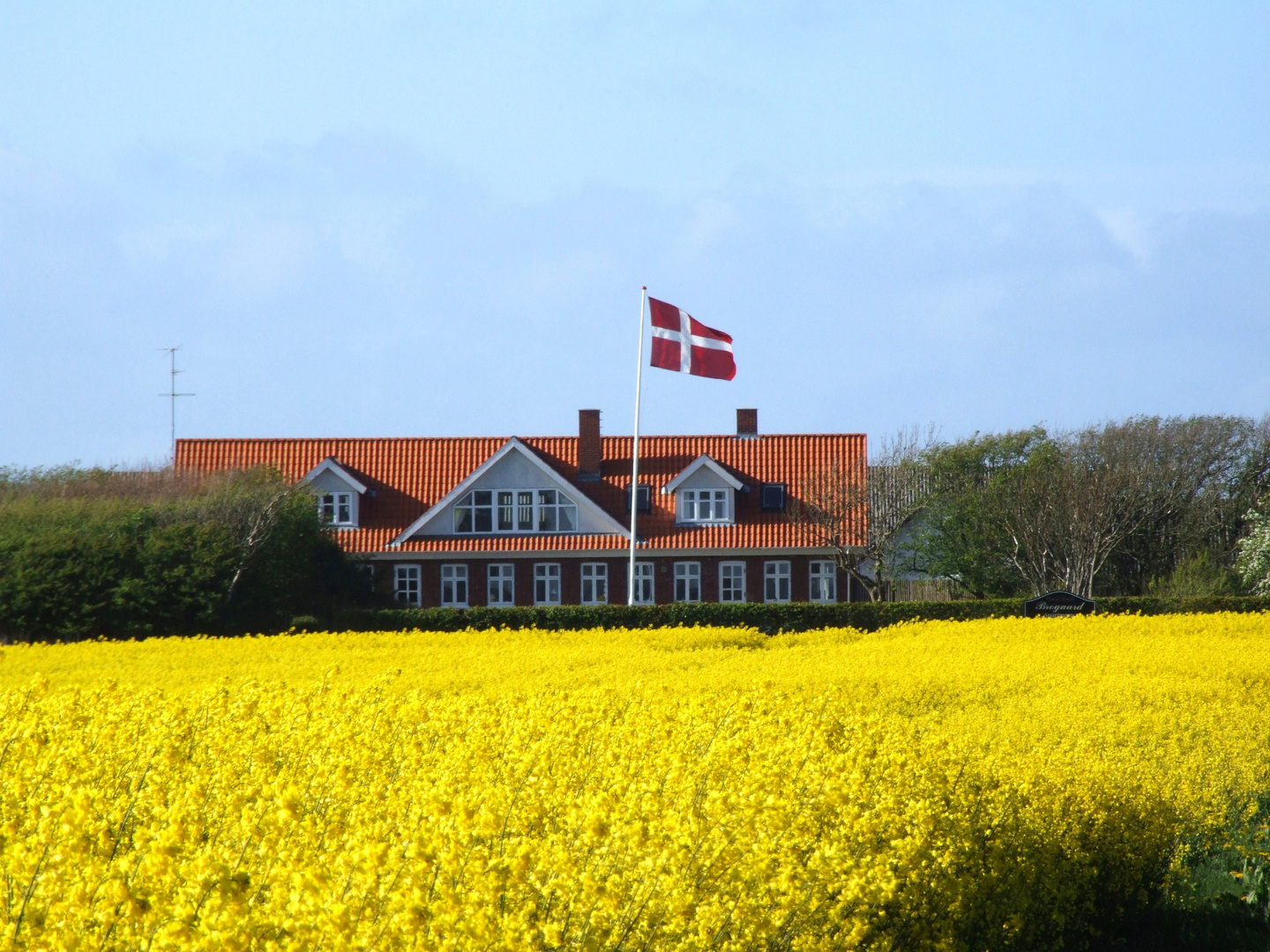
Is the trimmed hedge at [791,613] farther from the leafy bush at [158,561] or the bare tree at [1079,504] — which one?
the bare tree at [1079,504]

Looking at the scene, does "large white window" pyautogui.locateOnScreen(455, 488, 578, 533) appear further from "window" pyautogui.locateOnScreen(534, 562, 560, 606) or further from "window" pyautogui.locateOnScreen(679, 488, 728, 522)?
"window" pyautogui.locateOnScreen(679, 488, 728, 522)

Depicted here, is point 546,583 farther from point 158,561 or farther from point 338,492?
point 158,561

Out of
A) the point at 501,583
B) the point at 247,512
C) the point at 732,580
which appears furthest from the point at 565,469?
the point at 247,512

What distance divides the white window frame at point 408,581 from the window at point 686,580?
7855 mm

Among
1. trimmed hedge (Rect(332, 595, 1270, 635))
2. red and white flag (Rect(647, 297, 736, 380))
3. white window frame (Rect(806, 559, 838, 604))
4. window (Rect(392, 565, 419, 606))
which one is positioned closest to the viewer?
trimmed hedge (Rect(332, 595, 1270, 635))

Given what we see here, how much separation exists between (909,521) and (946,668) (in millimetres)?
28087

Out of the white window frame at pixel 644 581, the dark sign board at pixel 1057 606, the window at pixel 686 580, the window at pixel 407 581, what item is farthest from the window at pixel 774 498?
the dark sign board at pixel 1057 606

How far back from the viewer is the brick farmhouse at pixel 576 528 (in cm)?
3922

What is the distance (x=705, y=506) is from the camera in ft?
131

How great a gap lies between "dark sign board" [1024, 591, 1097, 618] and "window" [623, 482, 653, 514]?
16203mm

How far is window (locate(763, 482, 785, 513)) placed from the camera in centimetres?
4023

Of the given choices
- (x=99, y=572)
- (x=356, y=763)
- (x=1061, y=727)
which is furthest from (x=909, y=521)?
(x=356, y=763)

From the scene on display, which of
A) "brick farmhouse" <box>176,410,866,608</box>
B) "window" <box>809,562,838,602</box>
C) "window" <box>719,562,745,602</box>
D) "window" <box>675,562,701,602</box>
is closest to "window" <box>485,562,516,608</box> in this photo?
"brick farmhouse" <box>176,410,866,608</box>

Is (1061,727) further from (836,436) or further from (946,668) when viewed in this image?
(836,436)
